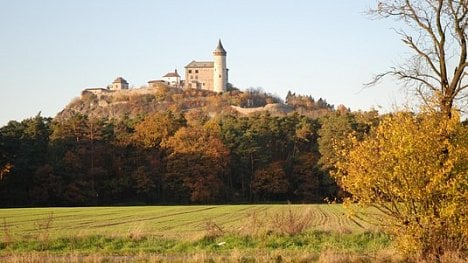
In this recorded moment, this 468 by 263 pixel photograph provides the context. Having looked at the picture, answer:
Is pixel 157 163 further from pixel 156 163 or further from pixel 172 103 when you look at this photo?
pixel 172 103

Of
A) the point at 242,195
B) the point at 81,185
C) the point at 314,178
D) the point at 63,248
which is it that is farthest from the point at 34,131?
the point at 63,248

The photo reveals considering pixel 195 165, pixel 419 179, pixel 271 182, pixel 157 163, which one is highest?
pixel 157 163

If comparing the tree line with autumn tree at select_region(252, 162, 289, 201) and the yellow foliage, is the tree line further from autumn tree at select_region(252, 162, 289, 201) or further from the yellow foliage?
the yellow foliage

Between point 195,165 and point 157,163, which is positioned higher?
point 157,163

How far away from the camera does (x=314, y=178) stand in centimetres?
7812

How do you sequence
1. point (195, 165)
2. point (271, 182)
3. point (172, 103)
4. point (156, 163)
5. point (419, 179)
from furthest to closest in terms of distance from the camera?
point (172, 103)
point (271, 182)
point (156, 163)
point (195, 165)
point (419, 179)

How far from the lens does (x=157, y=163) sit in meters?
76.0

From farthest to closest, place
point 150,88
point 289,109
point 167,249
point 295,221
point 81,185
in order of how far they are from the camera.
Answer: point 150,88, point 289,109, point 81,185, point 295,221, point 167,249

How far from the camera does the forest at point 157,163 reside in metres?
71.0

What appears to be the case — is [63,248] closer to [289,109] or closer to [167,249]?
[167,249]

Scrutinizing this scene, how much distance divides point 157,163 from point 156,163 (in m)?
0.14

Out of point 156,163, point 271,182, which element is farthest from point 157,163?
point 271,182

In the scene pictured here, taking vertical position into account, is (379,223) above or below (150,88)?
below

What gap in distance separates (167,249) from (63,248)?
146 inches
